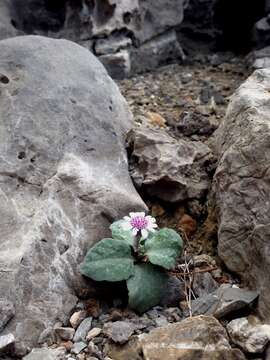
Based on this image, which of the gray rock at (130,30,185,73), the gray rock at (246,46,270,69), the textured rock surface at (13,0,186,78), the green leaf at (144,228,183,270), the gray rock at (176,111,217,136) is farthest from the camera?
the gray rock at (130,30,185,73)

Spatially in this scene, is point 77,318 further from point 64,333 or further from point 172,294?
point 172,294

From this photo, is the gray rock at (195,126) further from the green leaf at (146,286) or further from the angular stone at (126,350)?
the angular stone at (126,350)

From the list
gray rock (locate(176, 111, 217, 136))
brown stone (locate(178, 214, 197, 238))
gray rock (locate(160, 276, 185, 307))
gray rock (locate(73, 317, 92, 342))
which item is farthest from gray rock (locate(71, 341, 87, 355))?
gray rock (locate(176, 111, 217, 136))

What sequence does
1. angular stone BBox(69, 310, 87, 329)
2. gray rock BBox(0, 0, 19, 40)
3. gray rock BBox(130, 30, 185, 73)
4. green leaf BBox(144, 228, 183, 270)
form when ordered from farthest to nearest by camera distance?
1. gray rock BBox(130, 30, 185, 73)
2. gray rock BBox(0, 0, 19, 40)
3. green leaf BBox(144, 228, 183, 270)
4. angular stone BBox(69, 310, 87, 329)

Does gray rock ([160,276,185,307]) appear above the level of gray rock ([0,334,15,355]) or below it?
below

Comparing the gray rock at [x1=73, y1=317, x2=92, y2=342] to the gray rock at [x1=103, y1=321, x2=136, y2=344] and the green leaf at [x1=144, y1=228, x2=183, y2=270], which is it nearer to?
the gray rock at [x1=103, y1=321, x2=136, y2=344]

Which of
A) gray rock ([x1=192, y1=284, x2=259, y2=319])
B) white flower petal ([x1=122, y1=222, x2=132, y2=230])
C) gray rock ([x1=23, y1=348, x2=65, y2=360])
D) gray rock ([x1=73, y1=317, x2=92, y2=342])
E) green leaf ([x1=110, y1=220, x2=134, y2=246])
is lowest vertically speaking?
gray rock ([x1=73, y1=317, x2=92, y2=342])

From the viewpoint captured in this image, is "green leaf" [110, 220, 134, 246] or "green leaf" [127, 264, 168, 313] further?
"green leaf" [110, 220, 134, 246]
